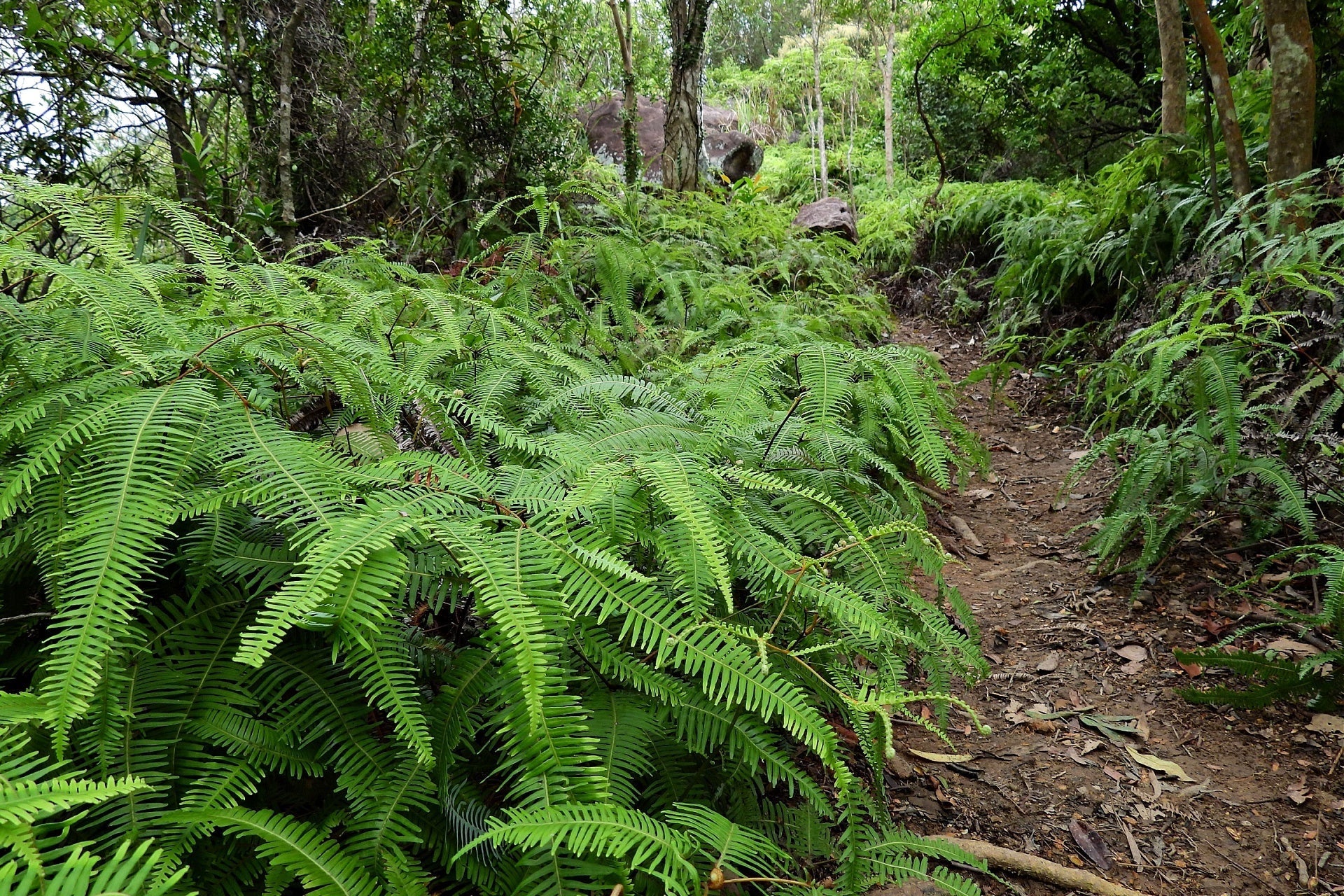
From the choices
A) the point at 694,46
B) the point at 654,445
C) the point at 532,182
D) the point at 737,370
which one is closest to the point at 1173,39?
the point at 694,46

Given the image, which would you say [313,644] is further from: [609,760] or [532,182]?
[532,182]

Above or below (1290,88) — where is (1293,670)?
below

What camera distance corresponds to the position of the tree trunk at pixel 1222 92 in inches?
146

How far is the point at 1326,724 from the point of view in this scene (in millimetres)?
2104

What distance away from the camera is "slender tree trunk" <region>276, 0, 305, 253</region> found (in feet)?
14.1

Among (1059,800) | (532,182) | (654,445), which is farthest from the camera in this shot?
(532,182)

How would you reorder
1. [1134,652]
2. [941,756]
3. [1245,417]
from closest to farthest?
[941,756] → [1134,652] → [1245,417]

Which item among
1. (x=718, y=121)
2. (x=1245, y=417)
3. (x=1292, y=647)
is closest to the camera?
(x=1292, y=647)

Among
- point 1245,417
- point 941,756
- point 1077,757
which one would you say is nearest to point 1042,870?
point 941,756

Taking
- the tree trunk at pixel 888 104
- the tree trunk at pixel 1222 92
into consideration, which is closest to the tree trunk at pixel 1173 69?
the tree trunk at pixel 1222 92

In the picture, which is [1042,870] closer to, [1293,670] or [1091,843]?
[1091,843]

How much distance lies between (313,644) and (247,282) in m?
1.31

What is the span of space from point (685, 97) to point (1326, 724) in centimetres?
603

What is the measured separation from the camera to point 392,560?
40.8 inches
